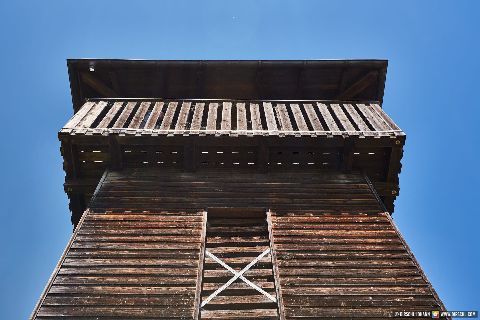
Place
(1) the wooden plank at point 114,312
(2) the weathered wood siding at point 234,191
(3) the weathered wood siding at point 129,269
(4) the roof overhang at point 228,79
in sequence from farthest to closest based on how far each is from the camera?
(4) the roof overhang at point 228,79 < (2) the weathered wood siding at point 234,191 < (3) the weathered wood siding at point 129,269 < (1) the wooden plank at point 114,312

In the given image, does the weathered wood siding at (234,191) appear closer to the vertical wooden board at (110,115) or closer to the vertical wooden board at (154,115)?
the vertical wooden board at (154,115)

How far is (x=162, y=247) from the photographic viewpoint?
7660 millimetres

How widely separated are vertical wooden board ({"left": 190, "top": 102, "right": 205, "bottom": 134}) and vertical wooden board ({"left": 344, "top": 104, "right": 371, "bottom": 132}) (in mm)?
3617

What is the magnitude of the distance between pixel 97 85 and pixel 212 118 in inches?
168

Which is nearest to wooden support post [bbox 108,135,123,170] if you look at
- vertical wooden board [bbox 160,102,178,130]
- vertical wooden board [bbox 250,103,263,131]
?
vertical wooden board [bbox 160,102,178,130]

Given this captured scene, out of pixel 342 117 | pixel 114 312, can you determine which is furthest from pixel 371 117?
pixel 114 312

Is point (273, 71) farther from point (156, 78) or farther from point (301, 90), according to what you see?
point (156, 78)

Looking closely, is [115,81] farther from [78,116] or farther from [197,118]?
[197,118]

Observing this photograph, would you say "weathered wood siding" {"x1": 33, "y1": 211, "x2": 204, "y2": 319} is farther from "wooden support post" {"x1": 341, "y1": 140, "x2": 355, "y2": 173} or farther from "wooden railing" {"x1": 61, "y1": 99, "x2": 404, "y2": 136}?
"wooden support post" {"x1": 341, "y1": 140, "x2": 355, "y2": 173}

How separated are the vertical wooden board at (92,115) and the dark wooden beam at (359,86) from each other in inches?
266

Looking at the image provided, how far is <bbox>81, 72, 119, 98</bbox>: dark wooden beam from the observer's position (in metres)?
13.1

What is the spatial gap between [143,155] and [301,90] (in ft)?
18.5

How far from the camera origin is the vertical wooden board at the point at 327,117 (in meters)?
10.4

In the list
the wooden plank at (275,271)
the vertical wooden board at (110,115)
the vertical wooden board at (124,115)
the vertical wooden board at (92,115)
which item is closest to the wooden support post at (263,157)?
the wooden plank at (275,271)
